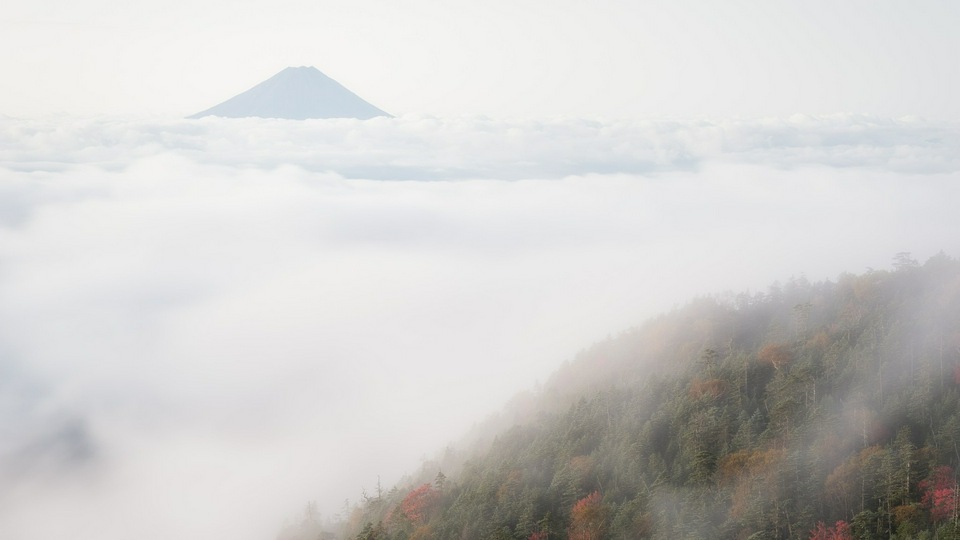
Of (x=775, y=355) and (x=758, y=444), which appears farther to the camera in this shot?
(x=775, y=355)

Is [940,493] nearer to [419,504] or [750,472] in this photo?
[750,472]

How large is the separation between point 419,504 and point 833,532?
45.5m

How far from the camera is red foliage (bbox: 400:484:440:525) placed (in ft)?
276

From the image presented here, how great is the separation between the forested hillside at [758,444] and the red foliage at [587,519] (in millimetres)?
137

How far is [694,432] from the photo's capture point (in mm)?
78250

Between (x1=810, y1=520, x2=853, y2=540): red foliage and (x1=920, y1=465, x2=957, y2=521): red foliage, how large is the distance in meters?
6.41

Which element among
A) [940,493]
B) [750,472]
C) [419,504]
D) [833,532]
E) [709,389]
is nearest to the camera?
[940,493]

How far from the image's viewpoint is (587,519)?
232 ft

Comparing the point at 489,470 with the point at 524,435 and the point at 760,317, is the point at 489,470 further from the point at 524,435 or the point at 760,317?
the point at 760,317

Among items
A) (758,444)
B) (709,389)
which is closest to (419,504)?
(709,389)

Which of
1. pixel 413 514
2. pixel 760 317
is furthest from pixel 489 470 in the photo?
pixel 760 317

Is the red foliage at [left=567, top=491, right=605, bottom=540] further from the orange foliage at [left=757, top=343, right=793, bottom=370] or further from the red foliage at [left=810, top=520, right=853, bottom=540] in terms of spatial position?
the orange foliage at [left=757, top=343, right=793, bottom=370]

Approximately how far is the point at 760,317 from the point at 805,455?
48392 millimetres

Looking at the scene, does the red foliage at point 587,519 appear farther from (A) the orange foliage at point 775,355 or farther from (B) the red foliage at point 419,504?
(A) the orange foliage at point 775,355
